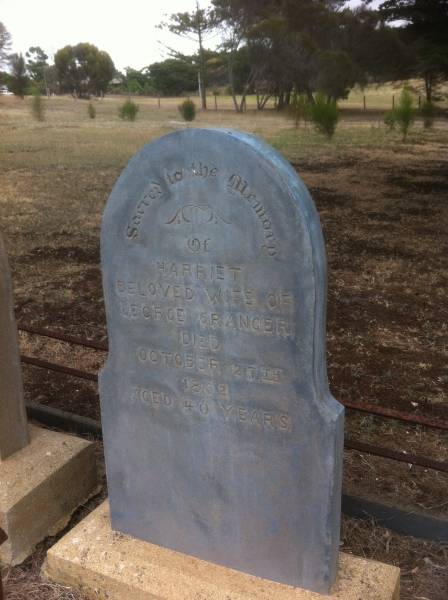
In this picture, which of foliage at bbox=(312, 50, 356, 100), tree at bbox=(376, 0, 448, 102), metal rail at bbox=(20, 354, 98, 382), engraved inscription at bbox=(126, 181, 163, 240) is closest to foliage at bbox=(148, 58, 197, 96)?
foliage at bbox=(312, 50, 356, 100)

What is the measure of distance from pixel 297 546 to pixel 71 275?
15.7 feet

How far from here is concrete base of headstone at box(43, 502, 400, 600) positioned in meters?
2.30

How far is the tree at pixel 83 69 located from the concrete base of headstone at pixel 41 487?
1208 inches

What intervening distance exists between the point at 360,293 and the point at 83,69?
28340 mm

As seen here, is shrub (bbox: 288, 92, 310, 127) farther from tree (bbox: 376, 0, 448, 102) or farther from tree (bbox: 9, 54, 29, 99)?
tree (bbox: 9, 54, 29, 99)

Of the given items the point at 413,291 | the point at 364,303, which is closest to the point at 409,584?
the point at 364,303

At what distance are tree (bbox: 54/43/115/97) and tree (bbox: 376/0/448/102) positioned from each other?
23.0 metres

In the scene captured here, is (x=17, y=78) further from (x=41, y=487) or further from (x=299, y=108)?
(x=41, y=487)

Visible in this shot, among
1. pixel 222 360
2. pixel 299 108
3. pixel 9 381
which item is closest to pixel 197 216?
pixel 222 360

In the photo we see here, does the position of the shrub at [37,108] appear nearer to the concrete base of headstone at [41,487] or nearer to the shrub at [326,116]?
the shrub at [326,116]

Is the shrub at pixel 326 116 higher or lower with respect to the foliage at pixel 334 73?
lower

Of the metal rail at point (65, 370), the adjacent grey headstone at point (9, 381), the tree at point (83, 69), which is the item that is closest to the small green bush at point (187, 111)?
the tree at point (83, 69)

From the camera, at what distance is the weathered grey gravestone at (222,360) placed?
199cm

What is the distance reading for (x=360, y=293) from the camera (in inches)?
236
